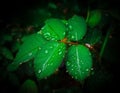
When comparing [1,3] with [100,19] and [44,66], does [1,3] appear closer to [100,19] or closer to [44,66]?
[100,19]

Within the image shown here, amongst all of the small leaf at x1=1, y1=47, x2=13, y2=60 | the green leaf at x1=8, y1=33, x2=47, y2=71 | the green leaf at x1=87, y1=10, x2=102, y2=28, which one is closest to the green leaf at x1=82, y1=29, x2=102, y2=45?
the green leaf at x1=87, y1=10, x2=102, y2=28

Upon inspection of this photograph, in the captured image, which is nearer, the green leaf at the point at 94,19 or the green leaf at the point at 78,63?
the green leaf at the point at 78,63

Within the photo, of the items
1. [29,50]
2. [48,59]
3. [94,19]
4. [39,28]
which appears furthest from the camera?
[39,28]

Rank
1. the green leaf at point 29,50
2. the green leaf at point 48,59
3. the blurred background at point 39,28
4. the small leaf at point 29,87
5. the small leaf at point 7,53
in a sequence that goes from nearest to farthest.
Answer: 1. the green leaf at point 48,59
2. the green leaf at point 29,50
3. the blurred background at point 39,28
4. the small leaf at point 29,87
5. the small leaf at point 7,53

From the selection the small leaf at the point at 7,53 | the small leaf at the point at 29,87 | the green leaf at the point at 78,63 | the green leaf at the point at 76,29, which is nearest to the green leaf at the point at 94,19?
the green leaf at the point at 76,29

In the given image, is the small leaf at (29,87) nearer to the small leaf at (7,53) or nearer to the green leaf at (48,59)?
the small leaf at (7,53)

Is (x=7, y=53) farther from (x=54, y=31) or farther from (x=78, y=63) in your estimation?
(x=78, y=63)

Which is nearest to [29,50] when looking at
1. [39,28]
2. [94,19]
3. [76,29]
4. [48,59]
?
[48,59]
